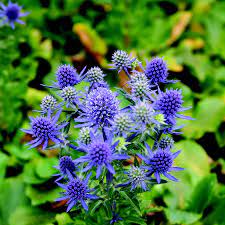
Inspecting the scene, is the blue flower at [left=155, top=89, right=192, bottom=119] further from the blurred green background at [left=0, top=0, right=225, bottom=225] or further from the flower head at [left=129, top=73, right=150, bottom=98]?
the blurred green background at [left=0, top=0, right=225, bottom=225]

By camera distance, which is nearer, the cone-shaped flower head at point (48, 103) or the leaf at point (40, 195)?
the cone-shaped flower head at point (48, 103)

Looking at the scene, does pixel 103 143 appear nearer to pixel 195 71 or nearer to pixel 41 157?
pixel 41 157

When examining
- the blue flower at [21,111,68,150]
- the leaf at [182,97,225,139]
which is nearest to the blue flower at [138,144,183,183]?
the blue flower at [21,111,68,150]

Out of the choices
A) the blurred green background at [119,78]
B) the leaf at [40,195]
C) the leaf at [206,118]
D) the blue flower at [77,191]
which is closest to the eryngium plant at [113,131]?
the blue flower at [77,191]

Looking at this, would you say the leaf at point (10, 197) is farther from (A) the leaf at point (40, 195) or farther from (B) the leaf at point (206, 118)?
(B) the leaf at point (206, 118)

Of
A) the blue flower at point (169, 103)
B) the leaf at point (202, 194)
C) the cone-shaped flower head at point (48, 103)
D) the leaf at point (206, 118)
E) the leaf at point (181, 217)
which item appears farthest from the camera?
the leaf at point (206, 118)

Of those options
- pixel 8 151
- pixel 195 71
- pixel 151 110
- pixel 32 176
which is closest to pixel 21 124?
pixel 8 151
